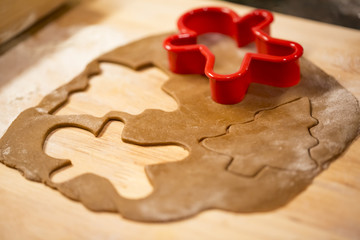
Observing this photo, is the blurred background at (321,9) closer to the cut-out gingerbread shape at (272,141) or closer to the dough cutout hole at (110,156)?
the cut-out gingerbread shape at (272,141)

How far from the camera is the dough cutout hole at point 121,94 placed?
144 cm

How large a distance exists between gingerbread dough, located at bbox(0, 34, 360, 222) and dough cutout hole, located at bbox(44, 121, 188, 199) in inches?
0.9

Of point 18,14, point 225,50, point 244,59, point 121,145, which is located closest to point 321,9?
point 225,50

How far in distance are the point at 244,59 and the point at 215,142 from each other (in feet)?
1.05

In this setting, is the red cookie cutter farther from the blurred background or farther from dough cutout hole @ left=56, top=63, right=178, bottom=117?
the blurred background

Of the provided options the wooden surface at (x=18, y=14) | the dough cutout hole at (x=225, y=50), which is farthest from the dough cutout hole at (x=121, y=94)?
the wooden surface at (x=18, y=14)

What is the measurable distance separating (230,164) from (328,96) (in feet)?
1.44

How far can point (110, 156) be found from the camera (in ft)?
4.10

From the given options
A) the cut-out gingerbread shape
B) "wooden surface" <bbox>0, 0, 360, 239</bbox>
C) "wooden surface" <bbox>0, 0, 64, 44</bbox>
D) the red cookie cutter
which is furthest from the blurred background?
"wooden surface" <bbox>0, 0, 64, 44</bbox>

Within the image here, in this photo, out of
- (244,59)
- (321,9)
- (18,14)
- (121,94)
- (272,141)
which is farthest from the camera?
(321,9)

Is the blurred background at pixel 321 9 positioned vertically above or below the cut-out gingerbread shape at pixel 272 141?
above

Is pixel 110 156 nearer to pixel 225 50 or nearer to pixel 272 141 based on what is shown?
pixel 272 141

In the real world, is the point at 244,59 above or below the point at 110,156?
above

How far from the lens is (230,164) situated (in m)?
1.16
